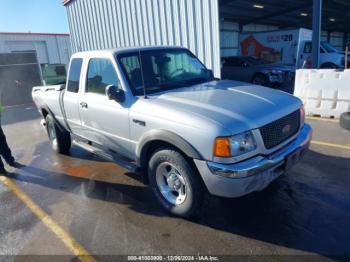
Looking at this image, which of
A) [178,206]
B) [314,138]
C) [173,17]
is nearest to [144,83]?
[178,206]

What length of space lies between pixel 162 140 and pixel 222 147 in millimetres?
725

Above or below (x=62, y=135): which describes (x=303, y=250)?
below

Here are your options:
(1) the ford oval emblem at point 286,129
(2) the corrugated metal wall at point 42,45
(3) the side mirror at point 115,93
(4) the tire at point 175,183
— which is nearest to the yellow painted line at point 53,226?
(4) the tire at point 175,183

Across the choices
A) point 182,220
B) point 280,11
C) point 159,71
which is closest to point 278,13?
point 280,11

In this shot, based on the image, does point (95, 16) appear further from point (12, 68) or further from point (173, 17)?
point (12, 68)

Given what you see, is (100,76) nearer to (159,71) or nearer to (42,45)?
(159,71)

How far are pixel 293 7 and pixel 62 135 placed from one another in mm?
22401

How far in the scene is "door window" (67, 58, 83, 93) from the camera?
470cm

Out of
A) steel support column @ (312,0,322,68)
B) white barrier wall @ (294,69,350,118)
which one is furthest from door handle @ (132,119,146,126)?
steel support column @ (312,0,322,68)

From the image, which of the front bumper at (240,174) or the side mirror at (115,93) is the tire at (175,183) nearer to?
the front bumper at (240,174)

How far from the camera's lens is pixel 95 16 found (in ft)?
42.4

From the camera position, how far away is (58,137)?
19.5 ft

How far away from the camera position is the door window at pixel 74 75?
4.70 m

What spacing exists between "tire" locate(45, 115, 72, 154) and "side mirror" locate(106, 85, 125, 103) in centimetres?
259
